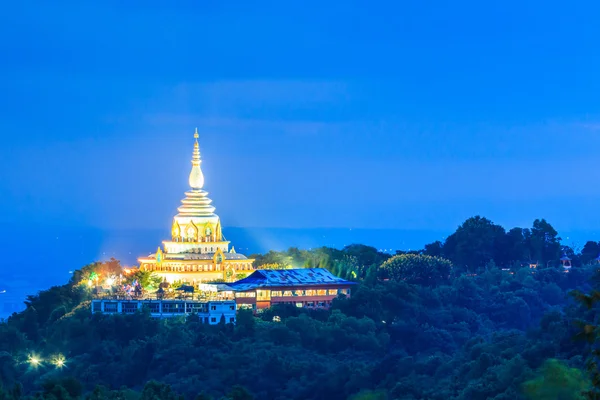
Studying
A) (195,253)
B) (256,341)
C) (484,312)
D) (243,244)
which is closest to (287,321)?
(256,341)

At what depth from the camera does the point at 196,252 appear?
82438 mm

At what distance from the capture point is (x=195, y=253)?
8231 cm

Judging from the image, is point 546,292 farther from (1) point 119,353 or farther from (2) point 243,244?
(2) point 243,244

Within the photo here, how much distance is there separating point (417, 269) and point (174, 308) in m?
16.9

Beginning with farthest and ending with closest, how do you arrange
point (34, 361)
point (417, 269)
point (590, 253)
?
point (590, 253) → point (417, 269) → point (34, 361)

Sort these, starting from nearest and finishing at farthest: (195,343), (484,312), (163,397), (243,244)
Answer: (163,397)
(195,343)
(484,312)
(243,244)

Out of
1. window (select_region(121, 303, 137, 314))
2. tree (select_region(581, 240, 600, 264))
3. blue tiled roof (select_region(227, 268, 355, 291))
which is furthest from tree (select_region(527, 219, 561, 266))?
window (select_region(121, 303, 137, 314))

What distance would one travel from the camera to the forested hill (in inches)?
2450

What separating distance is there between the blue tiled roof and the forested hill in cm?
164

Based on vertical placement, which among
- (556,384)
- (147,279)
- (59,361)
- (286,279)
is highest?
(147,279)

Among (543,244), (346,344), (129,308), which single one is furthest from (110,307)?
(543,244)

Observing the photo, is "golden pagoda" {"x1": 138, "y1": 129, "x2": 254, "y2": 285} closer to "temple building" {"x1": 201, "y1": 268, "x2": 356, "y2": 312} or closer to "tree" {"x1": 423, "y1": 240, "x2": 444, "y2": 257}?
"temple building" {"x1": 201, "y1": 268, "x2": 356, "y2": 312}

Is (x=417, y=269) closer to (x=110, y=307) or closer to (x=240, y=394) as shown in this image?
(x=110, y=307)

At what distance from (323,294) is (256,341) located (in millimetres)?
8235
